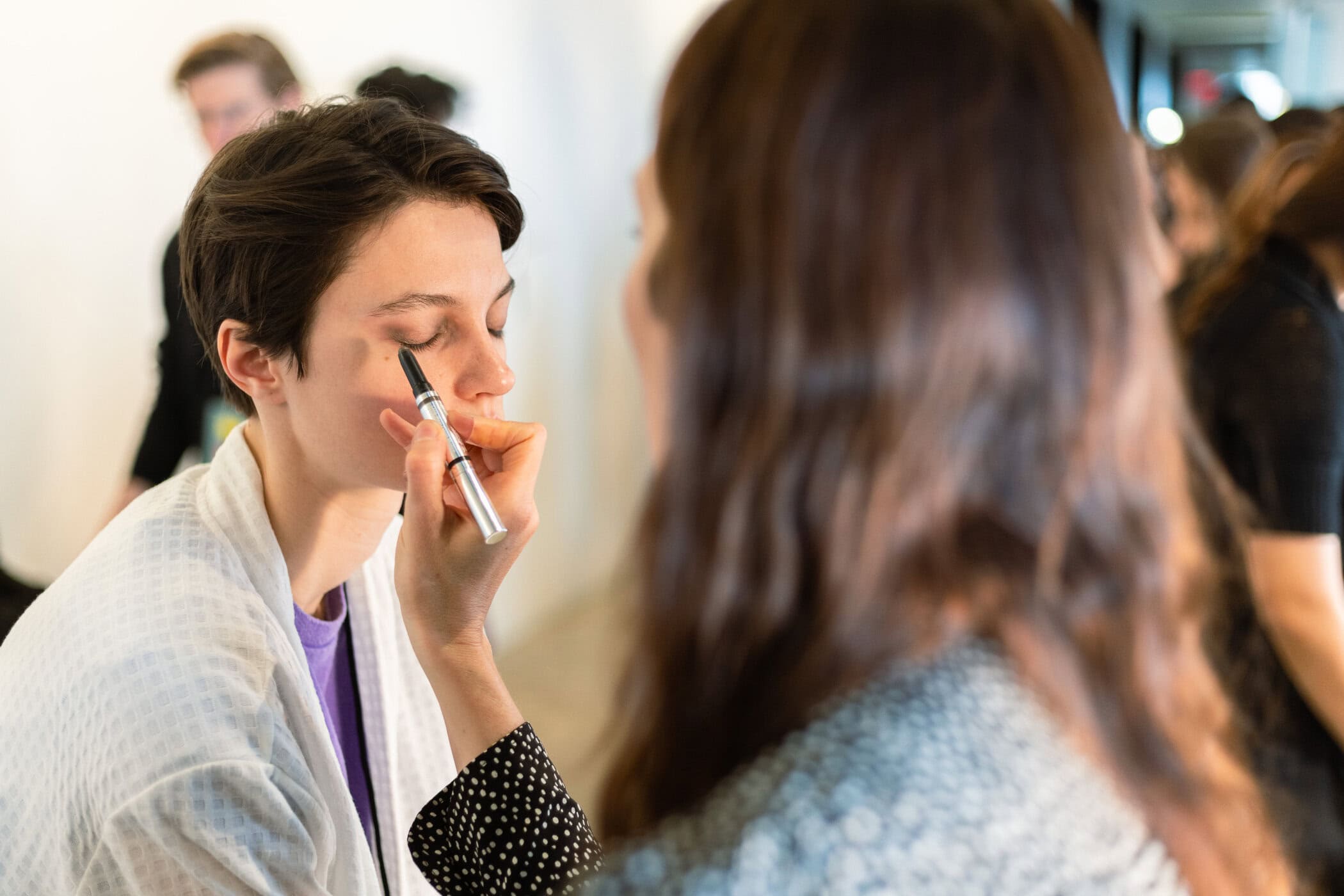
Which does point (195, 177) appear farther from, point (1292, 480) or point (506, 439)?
point (1292, 480)

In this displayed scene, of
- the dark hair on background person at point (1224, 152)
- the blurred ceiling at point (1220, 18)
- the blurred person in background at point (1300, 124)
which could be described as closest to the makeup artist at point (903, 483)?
the dark hair on background person at point (1224, 152)

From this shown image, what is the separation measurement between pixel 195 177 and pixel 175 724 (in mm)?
1541

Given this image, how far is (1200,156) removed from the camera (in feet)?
6.71

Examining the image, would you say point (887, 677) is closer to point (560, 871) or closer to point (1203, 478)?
point (560, 871)

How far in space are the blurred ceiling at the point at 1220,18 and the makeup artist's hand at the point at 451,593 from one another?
22.2ft

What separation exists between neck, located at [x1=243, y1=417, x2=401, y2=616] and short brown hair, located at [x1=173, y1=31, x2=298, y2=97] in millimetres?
975

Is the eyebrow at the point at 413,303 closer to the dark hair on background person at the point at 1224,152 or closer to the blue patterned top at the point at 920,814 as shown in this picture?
the blue patterned top at the point at 920,814

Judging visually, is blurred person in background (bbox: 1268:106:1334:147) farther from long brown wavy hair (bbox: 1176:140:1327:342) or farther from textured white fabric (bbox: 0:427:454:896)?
textured white fabric (bbox: 0:427:454:896)

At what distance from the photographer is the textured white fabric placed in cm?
69

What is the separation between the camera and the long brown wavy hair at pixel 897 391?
1.47 feet

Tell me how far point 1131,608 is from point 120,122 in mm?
1822

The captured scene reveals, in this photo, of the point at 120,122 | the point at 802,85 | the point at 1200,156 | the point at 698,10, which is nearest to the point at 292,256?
the point at 802,85

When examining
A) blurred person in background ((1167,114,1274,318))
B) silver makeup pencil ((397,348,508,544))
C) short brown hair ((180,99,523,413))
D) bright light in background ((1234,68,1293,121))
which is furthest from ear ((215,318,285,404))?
bright light in background ((1234,68,1293,121))

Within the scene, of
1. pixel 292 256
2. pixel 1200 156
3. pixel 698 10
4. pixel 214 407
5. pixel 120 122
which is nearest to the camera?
pixel 292 256
